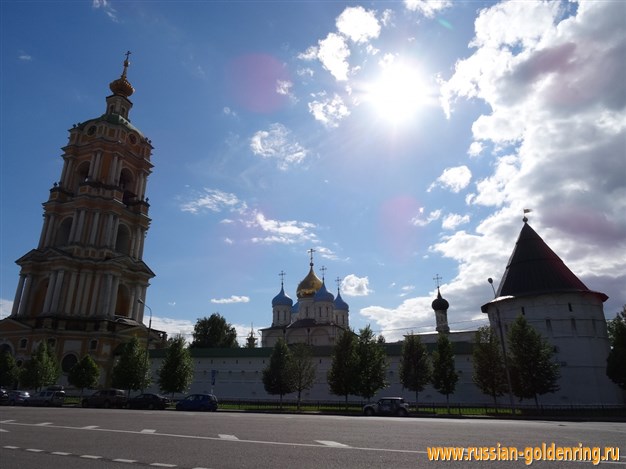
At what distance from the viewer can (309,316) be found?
7588 centimetres

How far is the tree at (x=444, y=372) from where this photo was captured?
35.0m

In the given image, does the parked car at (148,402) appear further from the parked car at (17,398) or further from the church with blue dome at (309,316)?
the church with blue dome at (309,316)

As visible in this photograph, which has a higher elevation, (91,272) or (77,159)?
(77,159)

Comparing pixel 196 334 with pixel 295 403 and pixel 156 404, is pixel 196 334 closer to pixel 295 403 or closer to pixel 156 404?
pixel 295 403

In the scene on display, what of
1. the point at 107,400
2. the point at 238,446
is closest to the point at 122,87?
the point at 107,400

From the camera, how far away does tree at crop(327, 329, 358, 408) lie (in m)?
36.1

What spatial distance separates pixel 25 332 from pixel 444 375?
4587 cm

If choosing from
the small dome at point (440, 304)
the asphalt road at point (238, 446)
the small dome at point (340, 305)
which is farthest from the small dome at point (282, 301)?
the asphalt road at point (238, 446)

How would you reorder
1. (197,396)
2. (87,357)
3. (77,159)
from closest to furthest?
(197,396) → (87,357) → (77,159)

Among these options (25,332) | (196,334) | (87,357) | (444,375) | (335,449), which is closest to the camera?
(335,449)

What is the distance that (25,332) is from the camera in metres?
47.5

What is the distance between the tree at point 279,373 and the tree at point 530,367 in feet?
62.8

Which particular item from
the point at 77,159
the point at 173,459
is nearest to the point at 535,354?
the point at 173,459

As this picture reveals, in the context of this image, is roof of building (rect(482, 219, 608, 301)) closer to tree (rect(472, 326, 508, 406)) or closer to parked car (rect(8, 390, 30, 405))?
tree (rect(472, 326, 508, 406))
